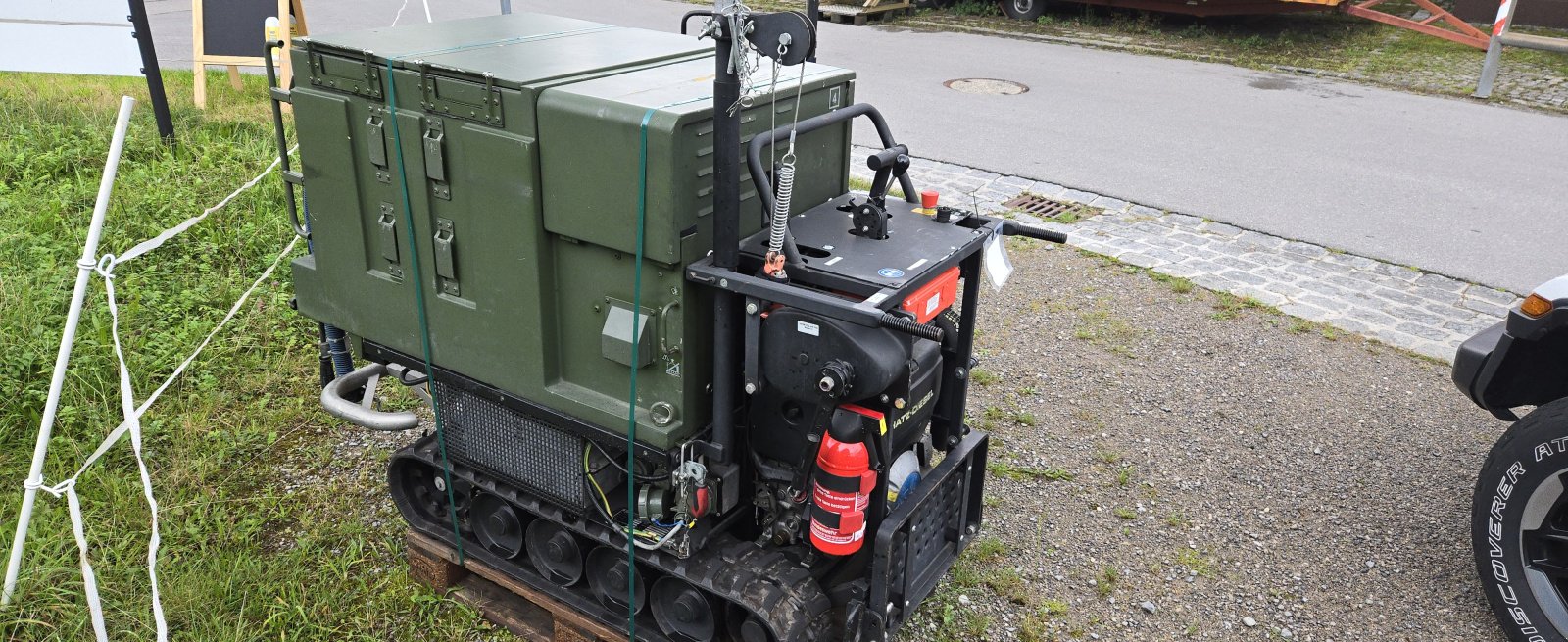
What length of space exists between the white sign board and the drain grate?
21.7ft

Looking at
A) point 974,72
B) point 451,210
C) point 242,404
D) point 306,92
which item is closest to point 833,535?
point 451,210

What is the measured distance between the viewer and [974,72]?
12.6m

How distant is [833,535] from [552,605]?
123 centimetres

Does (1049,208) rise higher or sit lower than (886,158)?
lower

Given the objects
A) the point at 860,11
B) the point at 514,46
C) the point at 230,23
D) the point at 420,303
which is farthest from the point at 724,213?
the point at 860,11

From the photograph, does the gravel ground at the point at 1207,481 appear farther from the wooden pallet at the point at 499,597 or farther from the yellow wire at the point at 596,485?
the wooden pallet at the point at 499,597

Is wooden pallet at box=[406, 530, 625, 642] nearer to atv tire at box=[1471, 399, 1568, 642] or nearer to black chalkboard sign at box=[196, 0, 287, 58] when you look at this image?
atv tire at box=[1471, 399, 1568, 642]

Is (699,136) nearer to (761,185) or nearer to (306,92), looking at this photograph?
(761,185)

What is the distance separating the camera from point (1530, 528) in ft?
12.8

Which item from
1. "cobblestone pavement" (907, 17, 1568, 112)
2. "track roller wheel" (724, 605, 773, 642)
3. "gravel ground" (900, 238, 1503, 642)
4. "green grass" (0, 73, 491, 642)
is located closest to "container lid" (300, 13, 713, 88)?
"track roller wheel" (724, 605, 773, 642)

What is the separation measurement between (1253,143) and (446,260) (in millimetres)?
8582

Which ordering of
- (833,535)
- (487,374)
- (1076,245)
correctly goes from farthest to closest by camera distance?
1. (1076,245)
2. (487,374)
3. (833,535)

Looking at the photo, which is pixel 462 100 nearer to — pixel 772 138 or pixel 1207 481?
pixel 772 138

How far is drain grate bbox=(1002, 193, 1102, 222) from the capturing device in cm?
819
